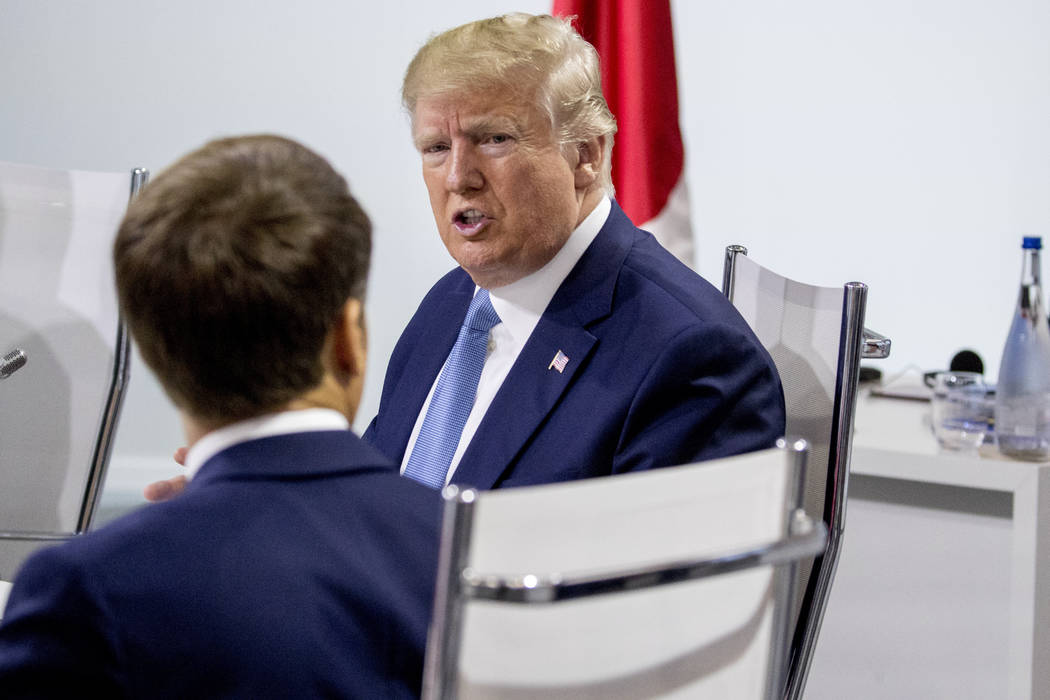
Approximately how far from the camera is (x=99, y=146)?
407cm

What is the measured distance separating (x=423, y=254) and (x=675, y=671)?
10.4 ft

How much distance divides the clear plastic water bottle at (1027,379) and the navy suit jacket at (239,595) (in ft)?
5.02

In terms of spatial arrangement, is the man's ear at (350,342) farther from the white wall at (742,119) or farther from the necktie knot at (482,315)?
the white wall at (742,119)

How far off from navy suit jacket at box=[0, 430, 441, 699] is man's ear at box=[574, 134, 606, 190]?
3.04 feet

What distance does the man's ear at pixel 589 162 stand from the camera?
5.76 feet

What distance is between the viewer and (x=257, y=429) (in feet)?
3.01

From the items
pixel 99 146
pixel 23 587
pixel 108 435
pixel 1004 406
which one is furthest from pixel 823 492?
pixel 99 146

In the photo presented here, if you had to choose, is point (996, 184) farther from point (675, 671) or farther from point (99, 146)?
point (99, 146)

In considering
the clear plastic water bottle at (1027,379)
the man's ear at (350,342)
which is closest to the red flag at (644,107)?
the clear plastic water bottle at (1027,379)

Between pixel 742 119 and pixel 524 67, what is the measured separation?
1.79 metres

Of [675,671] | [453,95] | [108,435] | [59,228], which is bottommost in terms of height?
[108,435]

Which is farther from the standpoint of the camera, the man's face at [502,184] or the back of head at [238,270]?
the man's face at [502,184]

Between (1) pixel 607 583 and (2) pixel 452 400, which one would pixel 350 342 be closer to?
(1) pixel 607 583

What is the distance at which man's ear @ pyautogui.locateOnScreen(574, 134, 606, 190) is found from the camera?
1.76 metres
